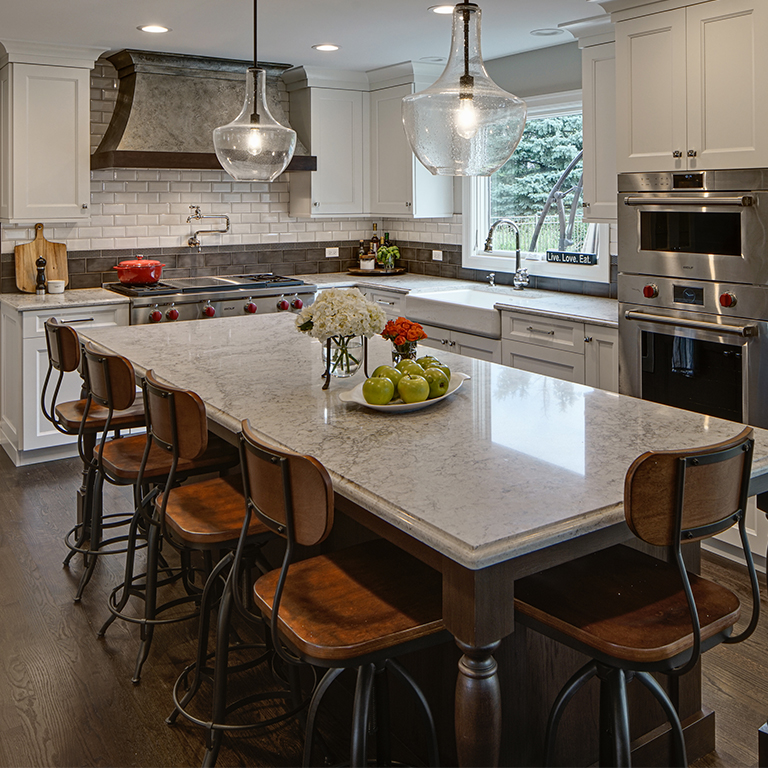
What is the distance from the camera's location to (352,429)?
2309mm

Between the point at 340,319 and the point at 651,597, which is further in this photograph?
the point at 340,319

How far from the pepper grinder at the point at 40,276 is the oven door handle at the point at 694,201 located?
380cm

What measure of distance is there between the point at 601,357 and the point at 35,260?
12.5 ft

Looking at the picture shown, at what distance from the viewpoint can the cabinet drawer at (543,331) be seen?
4.37 metres

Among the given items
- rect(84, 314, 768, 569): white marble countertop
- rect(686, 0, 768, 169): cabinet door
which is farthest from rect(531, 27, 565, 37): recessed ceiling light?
rect(84, 314, 768, 569): white marble countertop

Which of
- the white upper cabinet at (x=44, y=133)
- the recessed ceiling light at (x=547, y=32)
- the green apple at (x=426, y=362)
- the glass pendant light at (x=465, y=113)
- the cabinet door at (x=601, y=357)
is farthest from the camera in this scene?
the white upper cabinet at (x=44, y=133)

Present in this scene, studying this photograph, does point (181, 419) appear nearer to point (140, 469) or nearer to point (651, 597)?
point (140, 469)

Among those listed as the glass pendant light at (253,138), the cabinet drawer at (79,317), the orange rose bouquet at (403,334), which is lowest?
the orange rose bouquet at (403,334)

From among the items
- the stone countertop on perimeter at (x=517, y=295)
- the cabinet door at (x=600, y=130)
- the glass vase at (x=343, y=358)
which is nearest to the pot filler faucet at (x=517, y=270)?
the stone countertop on perimeter at (x=517, y=295)

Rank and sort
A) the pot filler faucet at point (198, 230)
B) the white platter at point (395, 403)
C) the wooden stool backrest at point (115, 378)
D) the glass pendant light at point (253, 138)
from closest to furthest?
1. the white platter at point (395, 403)
2. the wooden stool backrest at point (115, 378)
3. the glass pendant light at point (253, 138)
4. the pot filler faucet at point (198, 230)

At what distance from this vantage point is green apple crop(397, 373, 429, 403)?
2471mm

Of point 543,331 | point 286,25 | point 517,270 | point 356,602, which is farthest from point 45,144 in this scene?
point 356,602

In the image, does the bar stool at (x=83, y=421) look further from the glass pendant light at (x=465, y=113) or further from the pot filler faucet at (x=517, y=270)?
the pot filler faucet at (x=517, y=270)

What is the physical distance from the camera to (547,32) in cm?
488
